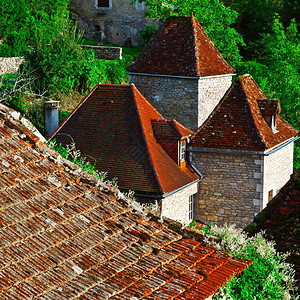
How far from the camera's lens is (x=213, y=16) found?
1227 inches

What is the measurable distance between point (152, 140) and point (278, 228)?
8.79m

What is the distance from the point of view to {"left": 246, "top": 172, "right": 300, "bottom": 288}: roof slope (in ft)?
24.6

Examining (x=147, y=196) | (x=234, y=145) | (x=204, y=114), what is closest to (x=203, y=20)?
(x=204, y=114)

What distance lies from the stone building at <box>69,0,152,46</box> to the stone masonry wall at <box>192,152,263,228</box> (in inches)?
959

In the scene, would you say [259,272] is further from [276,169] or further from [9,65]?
[9,65]

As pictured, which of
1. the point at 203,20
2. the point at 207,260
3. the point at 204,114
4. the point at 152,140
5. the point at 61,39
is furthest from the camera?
the point at 203,20

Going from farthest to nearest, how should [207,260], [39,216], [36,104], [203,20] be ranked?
[203,20]
[36,104]
[207,260]
[39,216]

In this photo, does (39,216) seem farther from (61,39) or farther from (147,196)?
(61,39)

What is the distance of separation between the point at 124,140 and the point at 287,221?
29.5 ft

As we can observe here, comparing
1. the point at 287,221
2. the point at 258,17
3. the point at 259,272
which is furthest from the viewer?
the point at 258,17

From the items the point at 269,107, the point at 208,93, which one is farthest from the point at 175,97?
the point at 269,107

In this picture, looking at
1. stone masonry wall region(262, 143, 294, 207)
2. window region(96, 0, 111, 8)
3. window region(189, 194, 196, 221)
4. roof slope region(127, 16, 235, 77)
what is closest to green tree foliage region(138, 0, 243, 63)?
window region(96, 0, 111, 8)

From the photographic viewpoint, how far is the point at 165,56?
62.4 feet

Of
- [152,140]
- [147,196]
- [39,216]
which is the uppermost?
[39,216]
